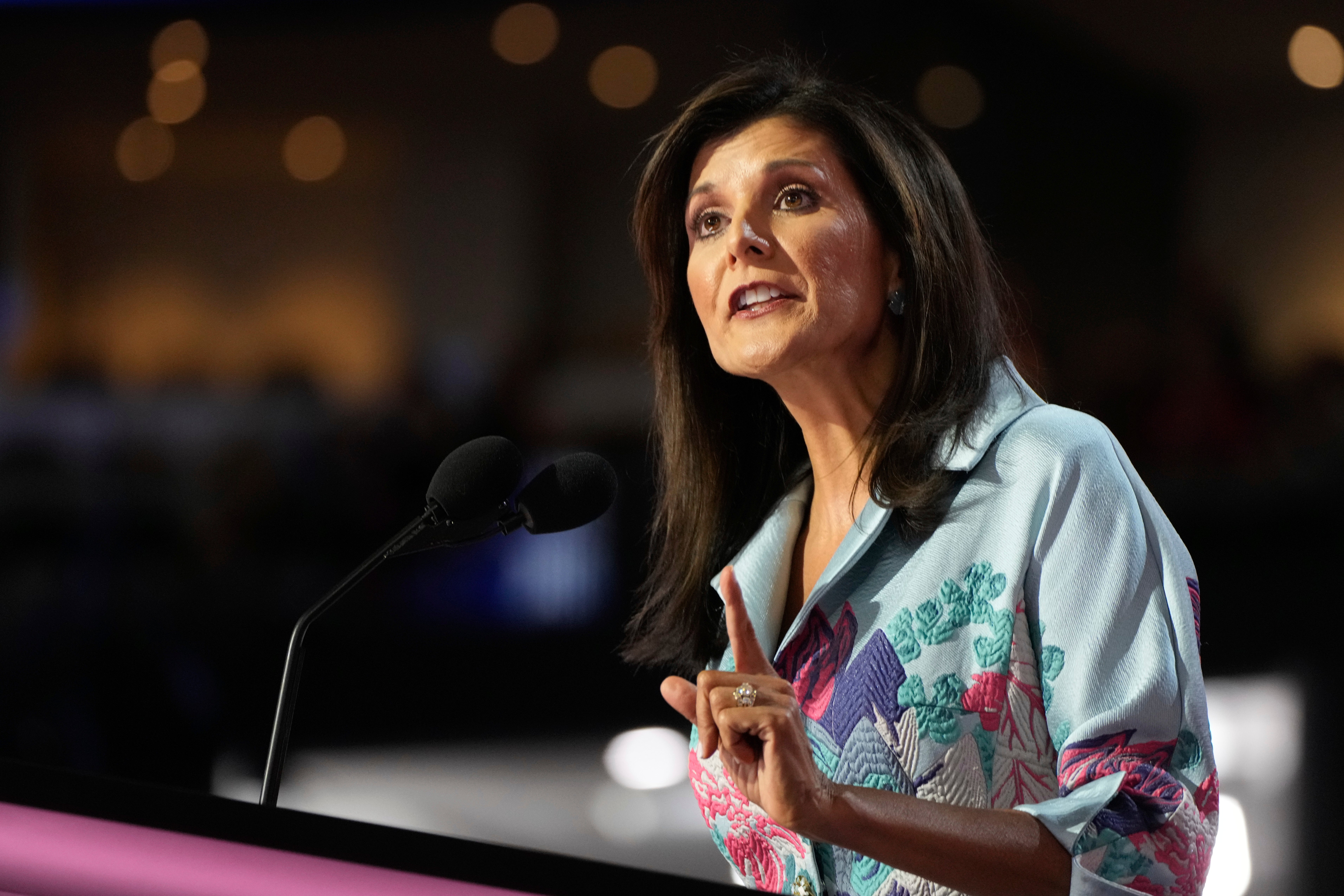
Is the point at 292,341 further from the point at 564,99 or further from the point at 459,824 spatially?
the point at 459,824

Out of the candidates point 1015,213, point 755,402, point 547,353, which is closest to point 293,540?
point 547,353

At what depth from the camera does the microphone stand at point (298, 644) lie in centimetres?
109

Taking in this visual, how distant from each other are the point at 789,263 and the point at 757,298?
0.17ft

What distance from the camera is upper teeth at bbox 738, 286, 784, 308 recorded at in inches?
53.4

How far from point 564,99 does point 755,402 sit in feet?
14.0

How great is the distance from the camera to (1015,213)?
14.1 ft

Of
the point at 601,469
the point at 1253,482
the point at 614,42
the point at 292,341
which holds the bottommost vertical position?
the point at 292,341

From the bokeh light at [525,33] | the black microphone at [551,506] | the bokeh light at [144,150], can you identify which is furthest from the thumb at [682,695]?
the bokeh light at [144,150]

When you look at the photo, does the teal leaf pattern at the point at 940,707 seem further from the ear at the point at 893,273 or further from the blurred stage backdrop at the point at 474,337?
the blurred stage backdrop at the point at 474,337

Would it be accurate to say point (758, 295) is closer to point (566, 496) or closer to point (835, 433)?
point (835, 433)

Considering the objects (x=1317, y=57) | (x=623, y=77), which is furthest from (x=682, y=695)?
(x=623, y=77)

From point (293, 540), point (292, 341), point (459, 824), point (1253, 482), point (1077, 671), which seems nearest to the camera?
point (1077, 671)

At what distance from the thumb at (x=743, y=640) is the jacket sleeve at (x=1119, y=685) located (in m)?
0.24

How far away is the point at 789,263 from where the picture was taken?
1348mm
